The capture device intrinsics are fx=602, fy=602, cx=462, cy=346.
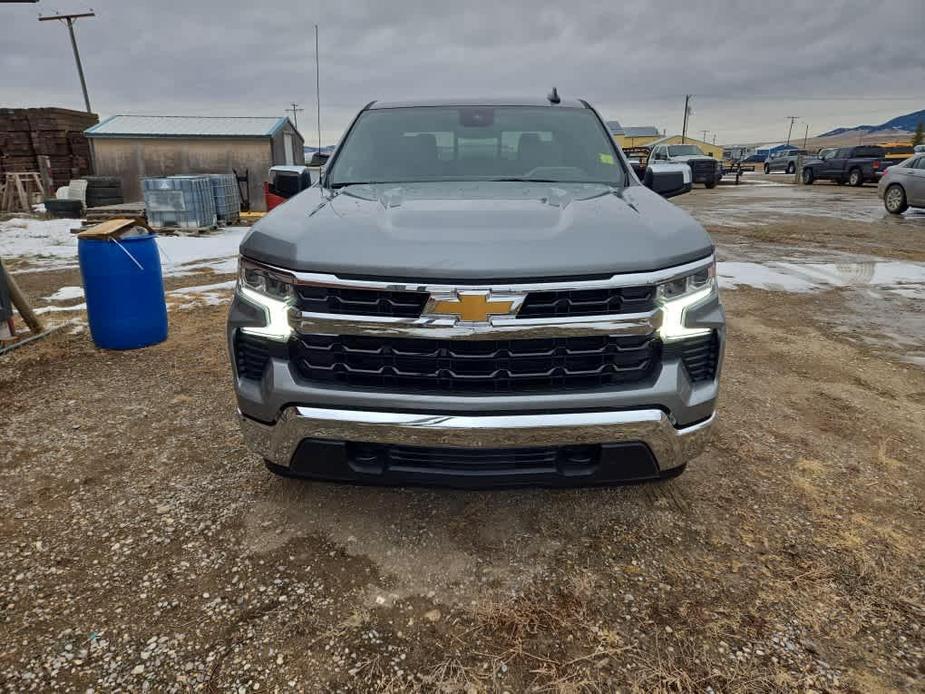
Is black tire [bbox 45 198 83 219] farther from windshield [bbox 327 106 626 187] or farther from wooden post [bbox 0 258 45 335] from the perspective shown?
windshield [bbox 327 106 626 187]

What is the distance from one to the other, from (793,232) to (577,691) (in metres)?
12.9

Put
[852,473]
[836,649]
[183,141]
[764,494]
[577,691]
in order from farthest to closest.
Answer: [183,141] → [852,473] → [764,494] → [836,649] → [577,691]

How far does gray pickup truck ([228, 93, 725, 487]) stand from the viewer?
2.03m

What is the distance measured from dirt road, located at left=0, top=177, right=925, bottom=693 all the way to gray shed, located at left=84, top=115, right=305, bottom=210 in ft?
44.9

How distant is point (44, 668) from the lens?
1.89 metres

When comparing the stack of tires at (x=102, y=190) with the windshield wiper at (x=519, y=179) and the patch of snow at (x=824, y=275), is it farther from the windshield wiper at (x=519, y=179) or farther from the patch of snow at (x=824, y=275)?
the windshield wiper at (x=519, y=179)

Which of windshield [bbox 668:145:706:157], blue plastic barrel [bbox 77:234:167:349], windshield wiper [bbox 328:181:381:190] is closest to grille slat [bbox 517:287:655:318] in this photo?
windshield wiper [bbox 328:181:381:190]

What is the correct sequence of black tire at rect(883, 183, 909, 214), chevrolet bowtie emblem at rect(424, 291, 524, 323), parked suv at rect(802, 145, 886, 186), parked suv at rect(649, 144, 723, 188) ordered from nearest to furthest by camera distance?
chevrolet bowtie emblem at rect(424, 291, 524, 323) < black tire at rect(883, 183, 909, 214) < parked suv at rect(649, 144, 723, 188) < parked suv at rect(802, 145, 886, 186)

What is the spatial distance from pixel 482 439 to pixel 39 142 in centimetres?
2215

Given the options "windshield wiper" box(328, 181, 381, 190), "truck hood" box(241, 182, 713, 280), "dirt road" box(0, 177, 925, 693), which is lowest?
"dirt road" box(0, 177, 925, 693)

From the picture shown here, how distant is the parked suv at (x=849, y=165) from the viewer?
25.9 metres

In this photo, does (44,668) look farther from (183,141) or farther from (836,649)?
(183,141)

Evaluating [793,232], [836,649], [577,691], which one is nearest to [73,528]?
[577,691]

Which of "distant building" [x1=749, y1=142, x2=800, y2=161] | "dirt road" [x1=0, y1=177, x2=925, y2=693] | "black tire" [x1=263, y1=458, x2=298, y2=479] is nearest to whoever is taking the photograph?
"dirt road" [x1=0, y1=177, x2=925, y2=693]
